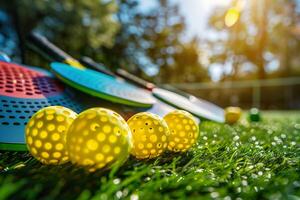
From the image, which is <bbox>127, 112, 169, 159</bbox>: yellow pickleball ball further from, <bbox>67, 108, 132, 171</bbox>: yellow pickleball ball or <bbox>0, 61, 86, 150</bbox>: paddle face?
<bbox>0, 61, 86, 150</bbox>: paddle face

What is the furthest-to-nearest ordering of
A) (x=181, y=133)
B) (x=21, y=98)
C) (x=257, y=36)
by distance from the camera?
(x=257, y=36), (x=21, y=98), (x=181, y=133)

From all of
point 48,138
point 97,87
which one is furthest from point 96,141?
point 97,87

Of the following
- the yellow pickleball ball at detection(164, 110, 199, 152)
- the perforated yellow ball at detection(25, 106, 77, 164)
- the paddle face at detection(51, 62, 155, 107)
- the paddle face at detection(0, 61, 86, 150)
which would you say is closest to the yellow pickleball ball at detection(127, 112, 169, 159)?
the yellow pickleball ball at detection(164, 110, 199, 152)

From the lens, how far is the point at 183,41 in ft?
109

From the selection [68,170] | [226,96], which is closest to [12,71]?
[68,170]

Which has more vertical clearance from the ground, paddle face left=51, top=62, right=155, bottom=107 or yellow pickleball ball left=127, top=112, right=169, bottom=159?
paddle face left=51, top=62, right=155, bottom=107

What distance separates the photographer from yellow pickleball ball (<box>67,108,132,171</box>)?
143 cm

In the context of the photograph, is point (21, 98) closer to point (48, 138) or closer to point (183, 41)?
point (48, 138)

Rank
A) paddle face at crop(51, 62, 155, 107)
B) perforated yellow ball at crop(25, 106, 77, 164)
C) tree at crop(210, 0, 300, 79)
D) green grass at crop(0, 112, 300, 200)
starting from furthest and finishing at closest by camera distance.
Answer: tree at crop(210, 0, 300, 79) < paddle face at crop(51, 62, 155, 107) < perforated yellow ball at crop(25, 106, 77, 164) < green grass at crop(0, 112, 300, 200)

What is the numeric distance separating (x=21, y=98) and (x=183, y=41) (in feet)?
103

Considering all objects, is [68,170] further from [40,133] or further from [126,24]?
[126,24]

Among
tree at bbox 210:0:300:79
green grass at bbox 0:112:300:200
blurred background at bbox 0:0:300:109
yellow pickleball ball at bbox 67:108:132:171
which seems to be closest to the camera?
green grass at bbox 0:112:300:200

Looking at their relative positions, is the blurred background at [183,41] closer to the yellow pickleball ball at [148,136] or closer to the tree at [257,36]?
the tree at [257,36]

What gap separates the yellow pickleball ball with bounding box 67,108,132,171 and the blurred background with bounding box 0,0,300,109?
1446 centimetres
